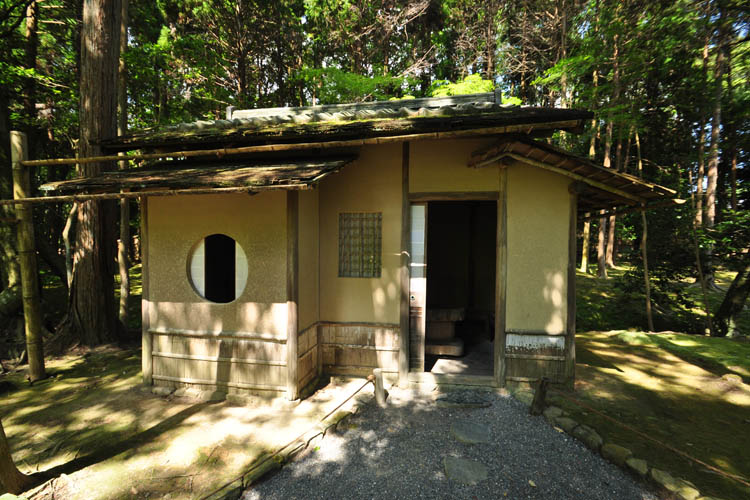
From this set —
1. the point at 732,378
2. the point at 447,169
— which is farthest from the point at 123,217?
the point at 732,378

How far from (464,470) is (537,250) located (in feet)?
10.8

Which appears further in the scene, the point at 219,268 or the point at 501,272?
the point at 219,268

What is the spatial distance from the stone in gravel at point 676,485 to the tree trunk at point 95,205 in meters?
9.80

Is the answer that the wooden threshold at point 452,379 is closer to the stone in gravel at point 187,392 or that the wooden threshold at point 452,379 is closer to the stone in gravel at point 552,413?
the stone in gravel at point 552,413

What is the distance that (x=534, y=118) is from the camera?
435cm

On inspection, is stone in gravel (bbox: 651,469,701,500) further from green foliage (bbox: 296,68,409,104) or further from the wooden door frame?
green foliage (bbox: 296,68,409,104)

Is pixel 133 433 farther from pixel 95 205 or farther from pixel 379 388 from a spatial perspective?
pixel 95 205

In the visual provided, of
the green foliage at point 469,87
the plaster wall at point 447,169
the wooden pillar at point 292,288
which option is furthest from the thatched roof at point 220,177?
the green foliage at point 469,87

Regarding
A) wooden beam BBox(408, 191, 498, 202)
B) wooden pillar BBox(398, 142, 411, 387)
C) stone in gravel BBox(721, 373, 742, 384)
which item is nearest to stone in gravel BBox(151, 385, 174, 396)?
wooden pillar BBox(398, 142, 411, 387)

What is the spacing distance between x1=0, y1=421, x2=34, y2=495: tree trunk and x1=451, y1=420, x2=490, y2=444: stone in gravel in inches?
179

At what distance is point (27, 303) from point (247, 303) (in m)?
3.91

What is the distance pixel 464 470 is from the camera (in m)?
3.39

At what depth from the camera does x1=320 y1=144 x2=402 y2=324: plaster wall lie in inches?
209

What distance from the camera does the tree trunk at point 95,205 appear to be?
258 inches
